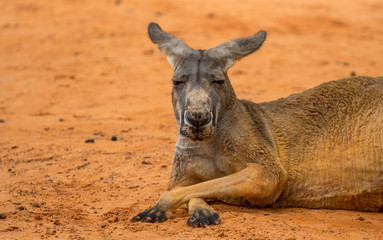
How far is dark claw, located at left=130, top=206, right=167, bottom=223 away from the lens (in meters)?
5.25

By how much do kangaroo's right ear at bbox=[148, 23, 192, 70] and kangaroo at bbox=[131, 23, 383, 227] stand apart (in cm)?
2

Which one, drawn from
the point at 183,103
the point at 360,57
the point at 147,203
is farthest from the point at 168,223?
the point at 360,57

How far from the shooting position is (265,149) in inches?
227

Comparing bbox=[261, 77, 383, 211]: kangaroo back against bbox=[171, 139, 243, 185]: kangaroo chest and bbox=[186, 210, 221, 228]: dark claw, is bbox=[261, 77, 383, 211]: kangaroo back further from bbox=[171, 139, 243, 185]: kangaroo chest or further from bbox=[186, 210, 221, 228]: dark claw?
bbox=[186, 210, 221, 228]: dark claw

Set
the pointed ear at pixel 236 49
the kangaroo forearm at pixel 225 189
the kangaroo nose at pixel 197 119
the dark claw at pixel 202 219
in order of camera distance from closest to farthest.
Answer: the dark claw at pixel 202 219
the kangaroo nose at pixel 197 119
the kangaroo forearm at pixel 225 189
the pointed ear at pixel 236 49

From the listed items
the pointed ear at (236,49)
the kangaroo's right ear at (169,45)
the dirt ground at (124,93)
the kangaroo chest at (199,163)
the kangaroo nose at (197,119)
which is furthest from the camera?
the kangaroo's right ear at (169,45)

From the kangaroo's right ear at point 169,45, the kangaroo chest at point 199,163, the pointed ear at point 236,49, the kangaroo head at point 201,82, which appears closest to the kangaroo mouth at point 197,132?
the kangaroo head at point 201,82

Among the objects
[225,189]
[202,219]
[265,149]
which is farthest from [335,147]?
[202,219]

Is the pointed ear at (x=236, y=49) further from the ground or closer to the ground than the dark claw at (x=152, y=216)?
further from the ground

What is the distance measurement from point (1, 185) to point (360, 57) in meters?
9.66

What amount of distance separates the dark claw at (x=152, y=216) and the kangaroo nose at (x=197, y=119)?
34.3 inches

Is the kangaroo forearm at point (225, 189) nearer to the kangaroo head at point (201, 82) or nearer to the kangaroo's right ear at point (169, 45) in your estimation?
the kangaroo head at point (201, 82)

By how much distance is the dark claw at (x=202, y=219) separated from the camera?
5.06 meters

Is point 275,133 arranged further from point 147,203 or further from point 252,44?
point 147,203
